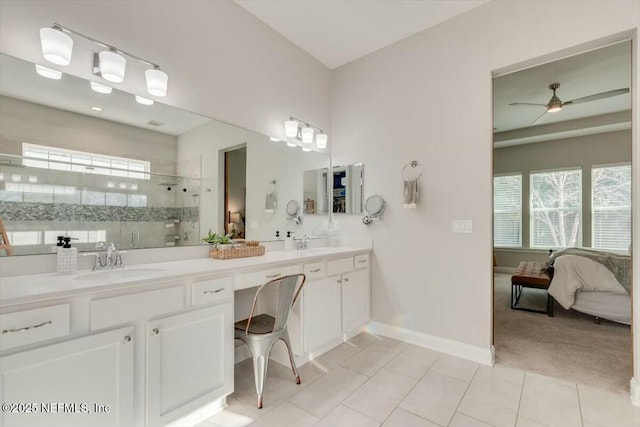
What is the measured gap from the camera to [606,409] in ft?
5.94

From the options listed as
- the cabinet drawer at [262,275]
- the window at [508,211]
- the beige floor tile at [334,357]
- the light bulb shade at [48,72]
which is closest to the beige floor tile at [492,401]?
the beige floor tile at [334,357]

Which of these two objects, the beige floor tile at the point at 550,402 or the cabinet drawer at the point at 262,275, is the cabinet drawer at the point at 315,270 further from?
the beige floor tile at the point at 550,402

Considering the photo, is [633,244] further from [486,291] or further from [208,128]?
[208,128]

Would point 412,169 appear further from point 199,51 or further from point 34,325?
point 34,325

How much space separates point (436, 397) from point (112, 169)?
257 centimetres

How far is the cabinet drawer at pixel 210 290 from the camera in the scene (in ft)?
5.33

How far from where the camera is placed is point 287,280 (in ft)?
6.21

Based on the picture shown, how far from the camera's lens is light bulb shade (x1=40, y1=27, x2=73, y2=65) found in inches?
58.7

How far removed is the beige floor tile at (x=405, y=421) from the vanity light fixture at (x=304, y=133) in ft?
8.00

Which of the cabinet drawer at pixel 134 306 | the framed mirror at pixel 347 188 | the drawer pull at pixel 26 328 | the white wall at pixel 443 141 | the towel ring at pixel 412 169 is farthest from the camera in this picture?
the framed mirror at pixel 347 188

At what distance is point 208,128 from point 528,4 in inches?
105

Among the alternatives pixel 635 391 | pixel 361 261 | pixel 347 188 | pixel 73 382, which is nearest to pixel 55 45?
pixel 73 382

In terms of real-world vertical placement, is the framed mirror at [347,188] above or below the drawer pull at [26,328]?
above

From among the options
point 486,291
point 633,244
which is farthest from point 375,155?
point 633,244
